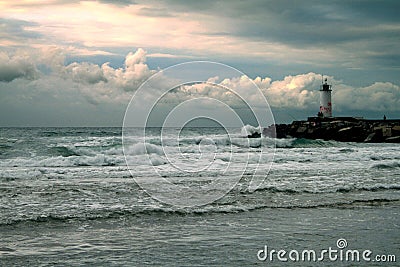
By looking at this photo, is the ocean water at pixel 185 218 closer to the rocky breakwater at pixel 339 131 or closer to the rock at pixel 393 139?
the rocky breakwater at pixel 339 131

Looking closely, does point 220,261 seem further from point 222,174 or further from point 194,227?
point 222,174

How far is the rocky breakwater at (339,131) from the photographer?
150 ft

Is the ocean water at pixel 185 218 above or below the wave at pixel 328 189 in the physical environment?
above

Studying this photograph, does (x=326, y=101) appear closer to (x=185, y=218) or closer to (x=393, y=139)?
(x=393, y=139)

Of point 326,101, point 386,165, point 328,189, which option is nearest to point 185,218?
point 328,189

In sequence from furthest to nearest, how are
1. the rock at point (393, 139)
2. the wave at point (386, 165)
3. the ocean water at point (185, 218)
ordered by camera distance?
the rock at point (393, 139), the wave at point (386, 165), the ocean water at point (185, 218)

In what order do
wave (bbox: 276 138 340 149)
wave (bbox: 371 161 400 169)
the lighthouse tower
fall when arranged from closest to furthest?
wave (bbox: 371 161 400 169) → wave (bbox: 276 138 340 149) → the lighthouse tower

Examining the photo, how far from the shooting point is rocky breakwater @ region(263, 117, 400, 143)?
45688 millimetres

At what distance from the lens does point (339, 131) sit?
163 ft

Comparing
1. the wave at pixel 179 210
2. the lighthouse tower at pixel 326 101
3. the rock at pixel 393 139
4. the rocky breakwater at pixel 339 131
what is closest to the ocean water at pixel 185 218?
the wave at pixel 179 210

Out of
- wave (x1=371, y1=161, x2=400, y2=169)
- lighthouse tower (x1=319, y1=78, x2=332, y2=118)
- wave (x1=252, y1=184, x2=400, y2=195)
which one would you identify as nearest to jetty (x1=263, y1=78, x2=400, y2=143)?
lighthouse tower (x1=319, y1=78, x2=332, y2=118)

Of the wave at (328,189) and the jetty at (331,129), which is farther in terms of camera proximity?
the jetty at (331,129)

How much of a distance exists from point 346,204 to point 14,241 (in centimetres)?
694

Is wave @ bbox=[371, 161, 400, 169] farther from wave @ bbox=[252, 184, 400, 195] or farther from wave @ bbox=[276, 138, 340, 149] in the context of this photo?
wave @ bbox=[276, 138, 340, 149]
